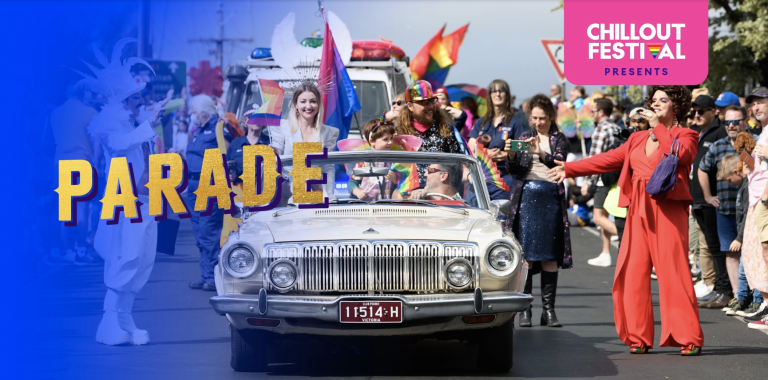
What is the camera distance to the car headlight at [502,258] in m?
6.77

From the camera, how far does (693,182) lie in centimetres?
1128

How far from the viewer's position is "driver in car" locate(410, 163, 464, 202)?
7.84 m

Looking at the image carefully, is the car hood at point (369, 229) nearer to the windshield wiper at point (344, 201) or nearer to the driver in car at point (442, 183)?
the windshield wiper at point (344, 201)

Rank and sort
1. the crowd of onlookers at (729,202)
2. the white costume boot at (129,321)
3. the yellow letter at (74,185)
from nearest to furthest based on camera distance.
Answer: the yellow letter at (74,185) < the white costume boot at (129,321) < the crowd of onlookers at (729,202)

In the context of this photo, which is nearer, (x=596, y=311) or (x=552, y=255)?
(x=552, y=255)

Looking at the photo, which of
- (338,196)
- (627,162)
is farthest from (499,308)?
(627,162)

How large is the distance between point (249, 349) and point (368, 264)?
1.01 metres

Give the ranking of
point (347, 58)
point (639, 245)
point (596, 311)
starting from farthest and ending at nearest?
point (347, 58)
point (596, 311)
point (639, 245)

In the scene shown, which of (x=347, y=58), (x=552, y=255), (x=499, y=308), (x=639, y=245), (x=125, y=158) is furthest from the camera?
(x=347, y=58)

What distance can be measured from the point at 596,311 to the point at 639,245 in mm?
2437

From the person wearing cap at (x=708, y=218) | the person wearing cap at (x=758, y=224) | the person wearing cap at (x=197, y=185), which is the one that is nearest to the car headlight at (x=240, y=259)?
the person wearing cap at (x=758, y=224)

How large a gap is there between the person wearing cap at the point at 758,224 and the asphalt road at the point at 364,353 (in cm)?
37

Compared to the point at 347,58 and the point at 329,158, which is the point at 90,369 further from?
the point at 347,58

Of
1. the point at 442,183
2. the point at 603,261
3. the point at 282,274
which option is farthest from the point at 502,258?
the point at 603,261
